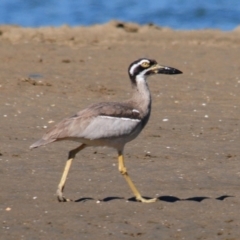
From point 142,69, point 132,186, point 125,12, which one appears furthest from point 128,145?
point 125,12

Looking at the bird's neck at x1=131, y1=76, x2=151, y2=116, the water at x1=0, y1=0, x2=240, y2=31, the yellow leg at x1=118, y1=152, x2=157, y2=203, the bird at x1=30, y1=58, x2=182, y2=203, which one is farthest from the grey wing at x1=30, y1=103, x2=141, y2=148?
the water at x1=0, y1=0, x2=240, y2=31

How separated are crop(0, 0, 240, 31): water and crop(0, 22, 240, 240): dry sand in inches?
317

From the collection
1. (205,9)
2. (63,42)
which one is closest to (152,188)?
(63,42)

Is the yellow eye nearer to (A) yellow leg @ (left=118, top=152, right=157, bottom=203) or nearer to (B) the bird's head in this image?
(B) the bird's head

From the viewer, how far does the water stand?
2648 centimetres

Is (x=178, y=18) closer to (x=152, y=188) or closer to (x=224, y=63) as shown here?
(x=224, y=63)

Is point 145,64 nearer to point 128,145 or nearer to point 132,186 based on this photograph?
point 132,186

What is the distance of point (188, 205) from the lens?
8.73 metres

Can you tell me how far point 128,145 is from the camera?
11039mm

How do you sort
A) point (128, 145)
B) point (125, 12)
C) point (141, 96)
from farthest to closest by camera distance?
point (125, 12) < point (128, 145) < point (141, 96)

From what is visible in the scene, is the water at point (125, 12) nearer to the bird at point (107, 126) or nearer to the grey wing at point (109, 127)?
the bird at point (107, 126)

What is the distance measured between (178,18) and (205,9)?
87.7 inches

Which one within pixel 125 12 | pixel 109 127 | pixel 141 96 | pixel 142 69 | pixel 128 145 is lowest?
pixel 128 145

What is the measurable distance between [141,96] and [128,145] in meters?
2.05
